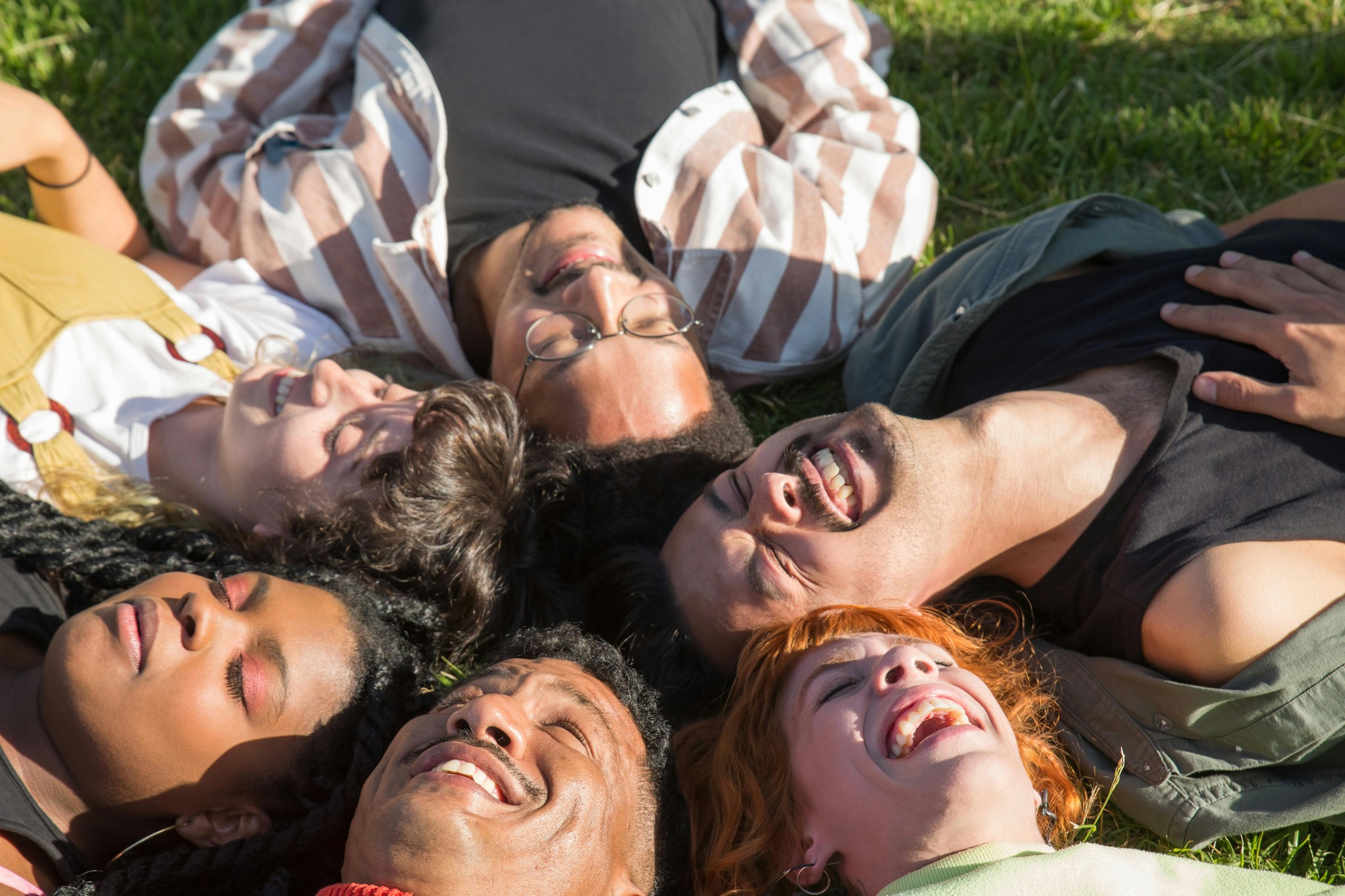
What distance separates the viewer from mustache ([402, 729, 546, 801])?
89.8 inches

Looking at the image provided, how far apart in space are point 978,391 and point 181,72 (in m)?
4.02

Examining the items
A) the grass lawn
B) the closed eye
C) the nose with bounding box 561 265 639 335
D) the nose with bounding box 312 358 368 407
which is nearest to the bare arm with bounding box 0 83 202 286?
the grass lawn

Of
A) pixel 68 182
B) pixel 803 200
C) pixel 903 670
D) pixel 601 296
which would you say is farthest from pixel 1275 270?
pixel 68 182

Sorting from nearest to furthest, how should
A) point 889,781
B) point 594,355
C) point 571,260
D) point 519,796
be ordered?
point 519,796
point 889,781
point 594,355
point 571,260

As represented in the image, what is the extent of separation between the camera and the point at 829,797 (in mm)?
2508

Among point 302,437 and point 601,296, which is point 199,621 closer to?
point 302,437

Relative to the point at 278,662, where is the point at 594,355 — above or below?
above

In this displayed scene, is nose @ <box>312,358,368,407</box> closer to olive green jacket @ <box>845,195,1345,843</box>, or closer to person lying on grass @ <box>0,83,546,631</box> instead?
person lying on grass @ <box>0,83,546,631</box>

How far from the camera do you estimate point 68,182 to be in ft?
13.5

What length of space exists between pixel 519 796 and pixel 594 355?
1.61 metres

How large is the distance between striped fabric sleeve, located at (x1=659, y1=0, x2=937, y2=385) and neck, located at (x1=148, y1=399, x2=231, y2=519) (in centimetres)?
189

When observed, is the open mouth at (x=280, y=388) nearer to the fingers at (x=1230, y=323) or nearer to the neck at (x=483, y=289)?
the neck at (x=483, y=289)

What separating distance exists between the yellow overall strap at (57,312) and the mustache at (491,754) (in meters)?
1.97

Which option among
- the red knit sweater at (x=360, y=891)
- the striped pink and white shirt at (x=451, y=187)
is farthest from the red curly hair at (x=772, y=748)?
the striped pink and white shirt at (x=451, y=187)
